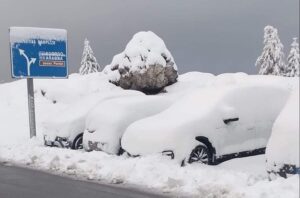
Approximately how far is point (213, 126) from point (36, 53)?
8.30 m

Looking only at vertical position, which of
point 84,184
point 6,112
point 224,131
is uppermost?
point 224,131

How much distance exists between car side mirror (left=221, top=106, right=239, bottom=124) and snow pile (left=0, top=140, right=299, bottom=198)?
2.82 feet

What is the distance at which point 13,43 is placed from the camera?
54.7 feet

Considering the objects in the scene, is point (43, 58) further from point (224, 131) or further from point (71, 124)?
point (224, 131)

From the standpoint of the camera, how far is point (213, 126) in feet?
35.3

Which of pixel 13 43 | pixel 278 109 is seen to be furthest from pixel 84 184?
pixel 13 43

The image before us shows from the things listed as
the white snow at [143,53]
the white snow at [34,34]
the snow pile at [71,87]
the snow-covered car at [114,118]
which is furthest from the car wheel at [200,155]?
the snow pile at [71,87]

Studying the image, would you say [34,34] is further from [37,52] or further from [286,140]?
[286,140]

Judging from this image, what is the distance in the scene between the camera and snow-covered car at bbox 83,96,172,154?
41.8ft

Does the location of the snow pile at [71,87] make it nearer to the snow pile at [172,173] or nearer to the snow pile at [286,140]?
the snow pile at [172,173]

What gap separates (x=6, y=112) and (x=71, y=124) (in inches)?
495

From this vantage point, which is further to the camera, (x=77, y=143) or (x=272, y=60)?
(x=272, y=60)

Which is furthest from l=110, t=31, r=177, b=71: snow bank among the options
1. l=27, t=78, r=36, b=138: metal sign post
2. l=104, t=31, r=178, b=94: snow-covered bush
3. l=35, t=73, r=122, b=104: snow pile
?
l=27, t=78, r=36, b=138: metal sign post

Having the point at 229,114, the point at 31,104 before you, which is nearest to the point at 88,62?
the point at 31,104
